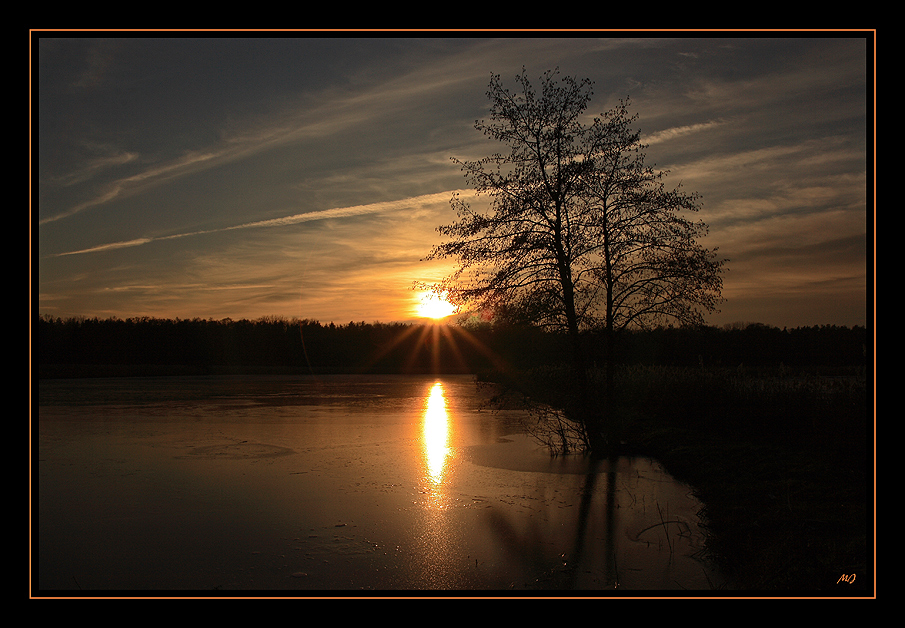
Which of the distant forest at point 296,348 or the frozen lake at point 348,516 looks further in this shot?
the distant forest at point 296,348

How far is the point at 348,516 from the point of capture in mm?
7348

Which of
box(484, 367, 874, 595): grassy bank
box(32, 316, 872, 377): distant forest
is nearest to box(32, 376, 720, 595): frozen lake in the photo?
box(484, 367, 874, 595): grassy bank

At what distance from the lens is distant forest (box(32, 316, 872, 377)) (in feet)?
107

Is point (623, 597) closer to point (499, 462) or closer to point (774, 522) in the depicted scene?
point (774, 522)

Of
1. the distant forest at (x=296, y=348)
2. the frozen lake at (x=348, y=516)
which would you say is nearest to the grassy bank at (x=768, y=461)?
the frozen lake at (x=348, y=516)

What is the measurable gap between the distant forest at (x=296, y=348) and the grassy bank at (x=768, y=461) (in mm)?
9864

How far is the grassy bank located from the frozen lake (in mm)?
505

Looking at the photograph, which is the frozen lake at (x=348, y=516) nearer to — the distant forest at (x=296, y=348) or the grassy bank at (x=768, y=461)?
the grassy bank at (x=768, y=461)

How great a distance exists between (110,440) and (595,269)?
11.4 metres

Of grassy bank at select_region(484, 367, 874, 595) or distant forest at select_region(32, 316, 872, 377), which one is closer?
grassy bank at select_region(484, 367, 874, 595)

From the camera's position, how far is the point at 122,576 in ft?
17.3

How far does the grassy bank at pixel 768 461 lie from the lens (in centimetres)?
519

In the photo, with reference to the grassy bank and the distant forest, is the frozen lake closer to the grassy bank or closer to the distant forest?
the grassy bank

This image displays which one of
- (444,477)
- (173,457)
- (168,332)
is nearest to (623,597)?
(444,477)
